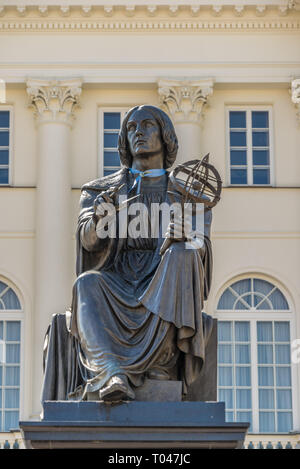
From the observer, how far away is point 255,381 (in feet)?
99.1

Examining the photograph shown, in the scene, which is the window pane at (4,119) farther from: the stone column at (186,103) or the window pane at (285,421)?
the window pane at (285,421)

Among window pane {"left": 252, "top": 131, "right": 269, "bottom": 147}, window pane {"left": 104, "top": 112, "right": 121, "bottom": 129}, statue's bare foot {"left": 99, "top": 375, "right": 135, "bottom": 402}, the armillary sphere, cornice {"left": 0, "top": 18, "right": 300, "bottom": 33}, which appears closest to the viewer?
statue's bare foot {"left": 99, "top": 375, "right": 135, "bottom": 402}

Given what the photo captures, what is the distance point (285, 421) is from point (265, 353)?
1.21 meters

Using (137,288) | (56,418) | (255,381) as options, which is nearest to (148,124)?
(137,288)

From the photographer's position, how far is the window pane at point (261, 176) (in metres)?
31.2

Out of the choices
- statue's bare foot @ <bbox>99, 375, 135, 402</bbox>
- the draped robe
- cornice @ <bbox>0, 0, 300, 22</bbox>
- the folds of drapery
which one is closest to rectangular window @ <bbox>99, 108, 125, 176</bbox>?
cornice @ <bbox>0, 0, 300, 22</bbox>

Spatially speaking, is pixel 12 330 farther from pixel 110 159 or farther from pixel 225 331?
pixel 225 331

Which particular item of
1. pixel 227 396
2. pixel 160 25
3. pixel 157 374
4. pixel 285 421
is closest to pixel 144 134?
pixel 157 374

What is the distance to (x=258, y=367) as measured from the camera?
3025 cm

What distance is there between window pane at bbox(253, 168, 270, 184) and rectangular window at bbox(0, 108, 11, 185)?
4.40 m

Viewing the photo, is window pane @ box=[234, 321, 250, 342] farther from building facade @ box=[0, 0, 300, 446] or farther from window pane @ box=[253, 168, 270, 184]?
window pane @ box=[253, 168, 270, 184]

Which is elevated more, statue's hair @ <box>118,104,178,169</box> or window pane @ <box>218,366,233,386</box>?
window pane @ <box>218,366,233,386</box>

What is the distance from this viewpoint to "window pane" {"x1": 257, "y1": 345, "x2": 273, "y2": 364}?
1190 inches

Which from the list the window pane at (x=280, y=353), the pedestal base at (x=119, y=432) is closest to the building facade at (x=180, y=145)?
the window pane at (x=280, y=353)
